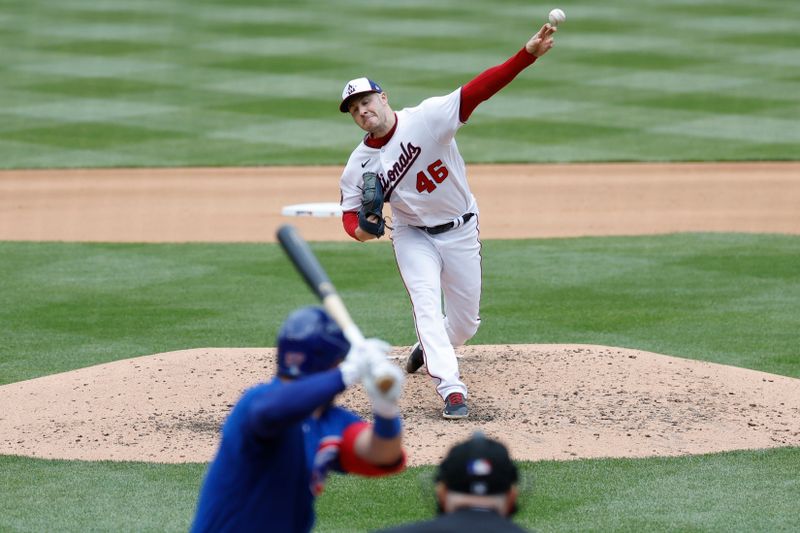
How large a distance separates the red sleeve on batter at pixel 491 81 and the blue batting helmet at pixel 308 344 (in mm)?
3894

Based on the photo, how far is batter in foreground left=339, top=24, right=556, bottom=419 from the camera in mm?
7723

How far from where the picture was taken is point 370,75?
25.2 meters

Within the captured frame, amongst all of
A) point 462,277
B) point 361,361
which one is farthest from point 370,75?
point 361,361

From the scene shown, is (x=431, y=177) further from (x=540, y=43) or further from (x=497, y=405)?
(x=497, y=405)

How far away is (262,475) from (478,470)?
739 mm

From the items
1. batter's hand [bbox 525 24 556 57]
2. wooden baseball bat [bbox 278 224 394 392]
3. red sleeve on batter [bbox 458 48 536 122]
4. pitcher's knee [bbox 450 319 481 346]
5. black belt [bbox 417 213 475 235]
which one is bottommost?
pitcher's knee [bbox 450 319 481 346]

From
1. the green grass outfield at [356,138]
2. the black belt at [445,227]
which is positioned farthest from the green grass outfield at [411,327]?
the black belt at [445,227]

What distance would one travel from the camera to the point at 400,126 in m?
7.89

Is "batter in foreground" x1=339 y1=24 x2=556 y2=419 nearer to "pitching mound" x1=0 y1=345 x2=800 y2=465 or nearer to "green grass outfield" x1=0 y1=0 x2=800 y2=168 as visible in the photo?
"pitching mound" x1=0 y1=345 x2=800 y2=465

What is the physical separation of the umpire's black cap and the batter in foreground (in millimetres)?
4390

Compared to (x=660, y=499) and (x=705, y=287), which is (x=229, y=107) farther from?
(x=660, y=499)

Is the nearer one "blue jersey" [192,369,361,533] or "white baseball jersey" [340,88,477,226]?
"blue jersey" [192,369,361,533]

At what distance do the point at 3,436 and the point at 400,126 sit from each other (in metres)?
3.07

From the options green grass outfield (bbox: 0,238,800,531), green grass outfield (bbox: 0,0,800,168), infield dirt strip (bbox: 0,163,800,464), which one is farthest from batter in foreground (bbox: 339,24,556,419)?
green grass outfield (bbox: 0,0,800,168)
